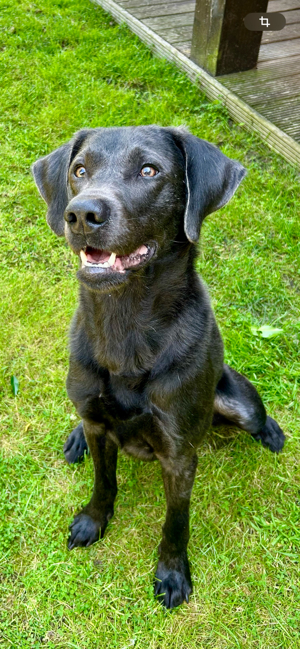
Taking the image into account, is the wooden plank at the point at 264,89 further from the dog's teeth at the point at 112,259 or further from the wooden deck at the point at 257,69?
the dog's teeth at the point at 112,259

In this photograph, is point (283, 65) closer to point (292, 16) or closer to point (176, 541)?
point (292, 16)

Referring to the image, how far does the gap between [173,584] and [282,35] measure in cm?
529

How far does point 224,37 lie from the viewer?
496cm

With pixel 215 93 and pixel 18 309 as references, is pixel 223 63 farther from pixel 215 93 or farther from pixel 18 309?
pixel 18 309

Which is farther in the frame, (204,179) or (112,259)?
(204,179)

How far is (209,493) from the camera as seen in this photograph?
9.46 feet

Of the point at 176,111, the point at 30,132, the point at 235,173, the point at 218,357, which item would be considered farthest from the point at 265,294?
the point at 30,132

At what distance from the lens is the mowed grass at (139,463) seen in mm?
2504

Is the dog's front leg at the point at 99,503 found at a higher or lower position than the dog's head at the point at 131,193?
lower

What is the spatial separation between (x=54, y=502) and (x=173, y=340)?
120 centimetres

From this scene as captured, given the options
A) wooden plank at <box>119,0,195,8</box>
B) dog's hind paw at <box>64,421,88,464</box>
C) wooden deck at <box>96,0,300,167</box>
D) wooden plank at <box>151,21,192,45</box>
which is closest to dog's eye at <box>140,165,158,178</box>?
dog's hind paw at <box>64,421,88,464</box>

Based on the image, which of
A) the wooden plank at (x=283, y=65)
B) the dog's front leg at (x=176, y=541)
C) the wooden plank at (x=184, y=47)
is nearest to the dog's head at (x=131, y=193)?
the dog's front leg at (x=176, y=541)

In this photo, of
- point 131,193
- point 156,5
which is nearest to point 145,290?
point 131,193

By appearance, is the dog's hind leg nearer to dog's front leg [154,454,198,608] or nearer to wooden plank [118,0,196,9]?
dog's front leg [154,454,198,608]
